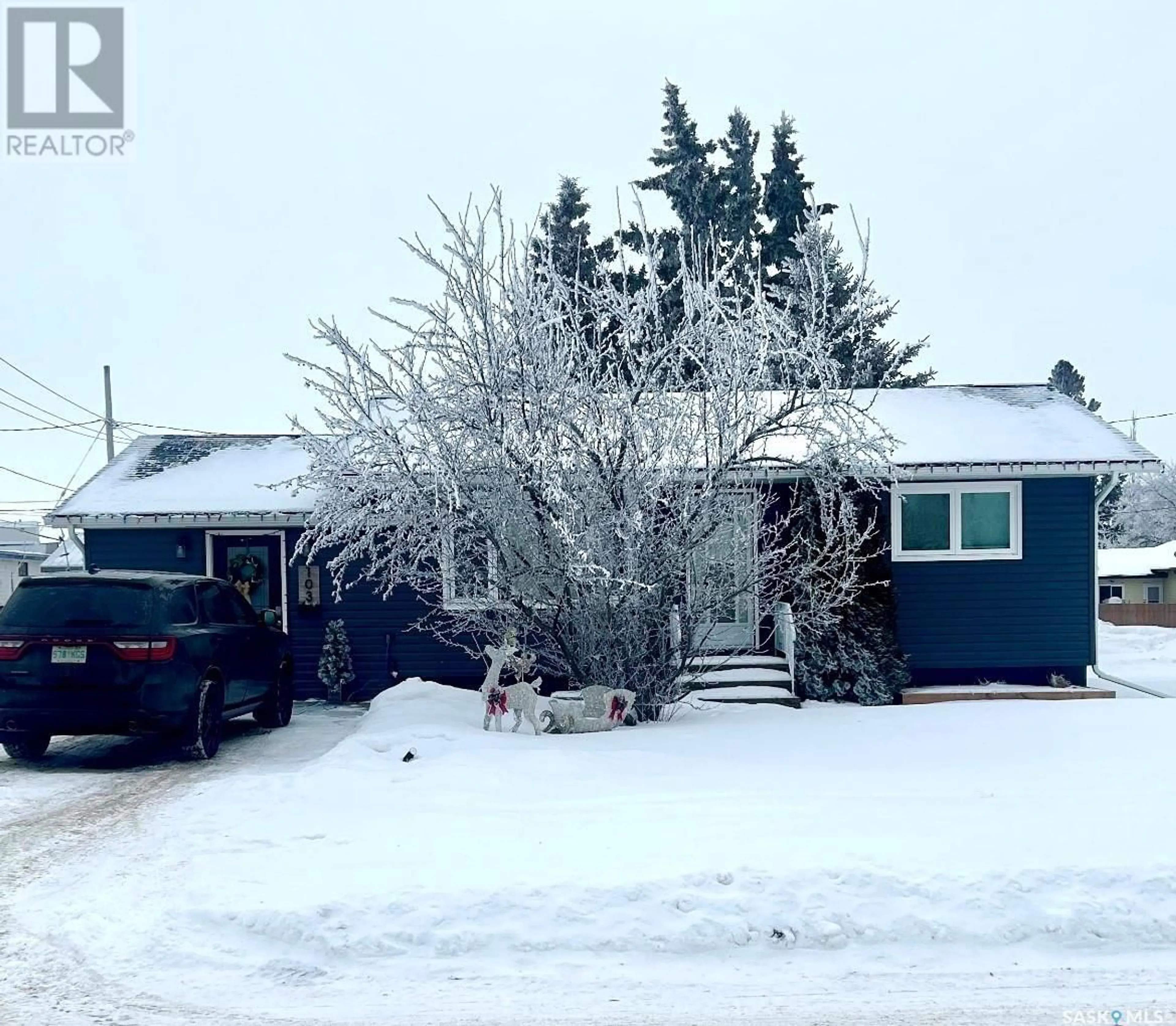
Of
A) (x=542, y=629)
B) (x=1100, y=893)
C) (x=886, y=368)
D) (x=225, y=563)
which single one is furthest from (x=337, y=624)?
(x=886, y=368)

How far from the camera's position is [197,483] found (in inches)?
572

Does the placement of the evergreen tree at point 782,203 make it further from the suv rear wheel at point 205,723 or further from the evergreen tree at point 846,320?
the suv rear wheel at point 205,723

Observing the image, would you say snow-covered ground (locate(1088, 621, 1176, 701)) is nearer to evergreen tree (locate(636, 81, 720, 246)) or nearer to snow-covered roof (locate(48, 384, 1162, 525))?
snow-covered roof (locate(48, 384, 1162, 525))

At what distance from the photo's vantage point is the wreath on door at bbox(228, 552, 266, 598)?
592 inches

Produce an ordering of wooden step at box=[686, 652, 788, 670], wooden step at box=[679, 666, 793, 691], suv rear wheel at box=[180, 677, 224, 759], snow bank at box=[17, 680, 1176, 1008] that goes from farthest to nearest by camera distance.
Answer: wooden step at box=[686, 652, 788, 670], wooden step at box=[679, 666, 793, 691], suv rear wheel at box=[180, 677, 224, 759], snow bank at box=[17, 680, 1176, 1008]

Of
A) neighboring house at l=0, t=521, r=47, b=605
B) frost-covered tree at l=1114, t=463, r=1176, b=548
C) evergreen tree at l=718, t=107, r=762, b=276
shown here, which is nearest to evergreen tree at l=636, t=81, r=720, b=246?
evergreen tree at l=718, t=107, r=762, b=276

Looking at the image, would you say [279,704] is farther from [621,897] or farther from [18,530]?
[18,530]

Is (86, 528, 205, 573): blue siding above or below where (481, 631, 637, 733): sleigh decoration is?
above

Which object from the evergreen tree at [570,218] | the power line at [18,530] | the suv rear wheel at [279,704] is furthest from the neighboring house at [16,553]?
the suv rear wheel at [279,704]

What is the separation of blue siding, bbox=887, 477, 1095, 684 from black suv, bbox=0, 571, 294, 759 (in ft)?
27.7

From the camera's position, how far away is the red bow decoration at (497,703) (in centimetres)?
1008

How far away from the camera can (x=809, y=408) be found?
35.2 feet

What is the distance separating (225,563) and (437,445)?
6.48 m

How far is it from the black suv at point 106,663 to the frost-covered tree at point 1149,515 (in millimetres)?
69950
